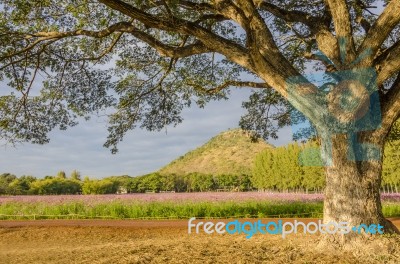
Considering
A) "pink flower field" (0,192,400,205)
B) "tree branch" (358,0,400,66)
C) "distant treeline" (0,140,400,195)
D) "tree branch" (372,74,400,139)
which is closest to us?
"tree branch" (358,0,400,66)

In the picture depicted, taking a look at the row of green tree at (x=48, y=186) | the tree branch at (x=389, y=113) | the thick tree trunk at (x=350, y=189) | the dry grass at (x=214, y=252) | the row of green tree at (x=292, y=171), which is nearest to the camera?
the dry grass at (x=214, y=252)

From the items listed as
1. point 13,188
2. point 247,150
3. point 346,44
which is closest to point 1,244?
point 346,44

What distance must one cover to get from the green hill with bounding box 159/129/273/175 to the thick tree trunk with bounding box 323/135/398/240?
101 m

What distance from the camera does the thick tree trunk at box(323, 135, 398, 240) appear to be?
7.29 metres

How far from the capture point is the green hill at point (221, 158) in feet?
393

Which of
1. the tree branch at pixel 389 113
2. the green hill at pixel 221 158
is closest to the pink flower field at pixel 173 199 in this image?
the tree branch at pixel 389 113

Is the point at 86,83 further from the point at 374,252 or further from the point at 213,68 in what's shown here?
the point at 374,252

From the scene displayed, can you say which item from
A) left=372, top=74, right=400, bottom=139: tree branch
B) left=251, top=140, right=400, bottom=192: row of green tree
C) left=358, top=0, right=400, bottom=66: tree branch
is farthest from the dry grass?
left=251, top=140, right=400, bottom=192: row of green tree

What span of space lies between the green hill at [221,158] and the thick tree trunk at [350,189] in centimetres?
10092

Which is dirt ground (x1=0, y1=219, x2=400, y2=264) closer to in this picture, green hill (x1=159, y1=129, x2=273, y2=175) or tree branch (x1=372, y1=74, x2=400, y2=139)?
tree branch (x1=372, y1=74, x2=400, y2=139)

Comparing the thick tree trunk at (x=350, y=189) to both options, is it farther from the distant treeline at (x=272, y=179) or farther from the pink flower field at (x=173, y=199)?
the distant treeline at (x=272, y=179)

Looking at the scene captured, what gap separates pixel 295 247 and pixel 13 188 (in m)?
56.7

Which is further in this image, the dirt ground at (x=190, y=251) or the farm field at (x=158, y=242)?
the farm field at (x=158, y=242)

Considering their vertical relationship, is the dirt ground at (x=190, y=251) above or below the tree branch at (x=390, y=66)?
below
